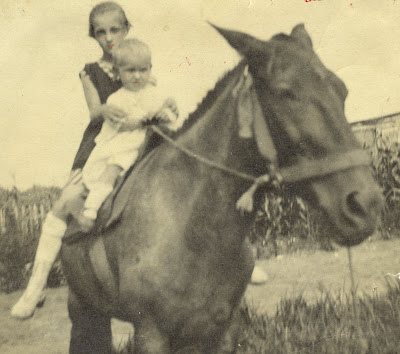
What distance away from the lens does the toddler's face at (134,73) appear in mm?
2805

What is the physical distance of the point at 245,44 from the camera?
2695 mm

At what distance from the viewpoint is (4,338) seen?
295 centimetres

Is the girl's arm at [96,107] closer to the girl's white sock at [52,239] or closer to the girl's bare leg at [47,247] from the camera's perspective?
the girl's bare leg at [47,247]

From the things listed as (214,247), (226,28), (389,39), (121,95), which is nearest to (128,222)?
(214,247)

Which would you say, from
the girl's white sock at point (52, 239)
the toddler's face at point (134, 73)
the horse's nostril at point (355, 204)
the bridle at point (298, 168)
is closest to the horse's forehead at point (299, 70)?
the bridle at point (298, 168)

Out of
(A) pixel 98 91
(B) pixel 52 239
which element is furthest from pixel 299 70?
(B) pixel 52 239

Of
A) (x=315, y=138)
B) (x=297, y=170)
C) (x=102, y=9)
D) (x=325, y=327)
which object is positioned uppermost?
(x=102, y=9)

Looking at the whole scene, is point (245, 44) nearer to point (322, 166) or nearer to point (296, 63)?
point (296, 63)

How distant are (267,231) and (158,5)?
1.36 m

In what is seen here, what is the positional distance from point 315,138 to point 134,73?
3.16 ft

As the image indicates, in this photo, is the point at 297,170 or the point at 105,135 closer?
the point at 297,170

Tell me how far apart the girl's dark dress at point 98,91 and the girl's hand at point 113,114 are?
0.16 ft

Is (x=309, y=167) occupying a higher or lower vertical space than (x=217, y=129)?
lower

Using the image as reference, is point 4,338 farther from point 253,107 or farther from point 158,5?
point 158,5
